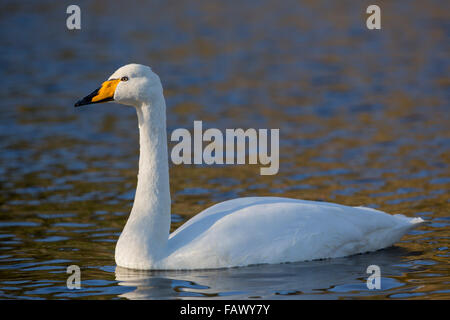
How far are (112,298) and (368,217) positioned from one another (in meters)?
3.19

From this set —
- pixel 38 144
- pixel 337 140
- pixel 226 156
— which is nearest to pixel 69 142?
pixel 38 144

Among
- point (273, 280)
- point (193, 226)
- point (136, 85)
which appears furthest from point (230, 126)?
point (273, 280)

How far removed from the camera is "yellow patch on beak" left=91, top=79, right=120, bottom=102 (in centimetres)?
1029

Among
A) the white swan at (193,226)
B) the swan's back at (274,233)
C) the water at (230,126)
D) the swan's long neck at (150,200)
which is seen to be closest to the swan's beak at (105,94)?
the white swan at (193,226)

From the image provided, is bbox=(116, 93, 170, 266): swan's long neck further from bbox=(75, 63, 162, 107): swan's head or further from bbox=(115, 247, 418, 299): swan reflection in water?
A: bbox=(115, 247, 418, 299): swan reflection in water

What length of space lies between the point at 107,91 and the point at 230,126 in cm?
934

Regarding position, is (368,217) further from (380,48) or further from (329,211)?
(380,48)

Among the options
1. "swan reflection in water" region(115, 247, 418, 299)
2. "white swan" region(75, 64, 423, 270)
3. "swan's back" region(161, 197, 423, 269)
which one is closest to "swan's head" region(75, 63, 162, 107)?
"white swan" region(75, 64, 423, 270)

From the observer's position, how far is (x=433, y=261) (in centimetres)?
1036

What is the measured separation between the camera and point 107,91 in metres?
10.3

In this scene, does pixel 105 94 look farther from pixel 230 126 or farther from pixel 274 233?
pixel 230 126

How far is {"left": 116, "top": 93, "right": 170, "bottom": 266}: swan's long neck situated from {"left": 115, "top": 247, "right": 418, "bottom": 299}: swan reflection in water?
24cm

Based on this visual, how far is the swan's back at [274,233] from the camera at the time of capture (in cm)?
1009

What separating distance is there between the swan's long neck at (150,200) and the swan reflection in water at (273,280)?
0.24 metres
